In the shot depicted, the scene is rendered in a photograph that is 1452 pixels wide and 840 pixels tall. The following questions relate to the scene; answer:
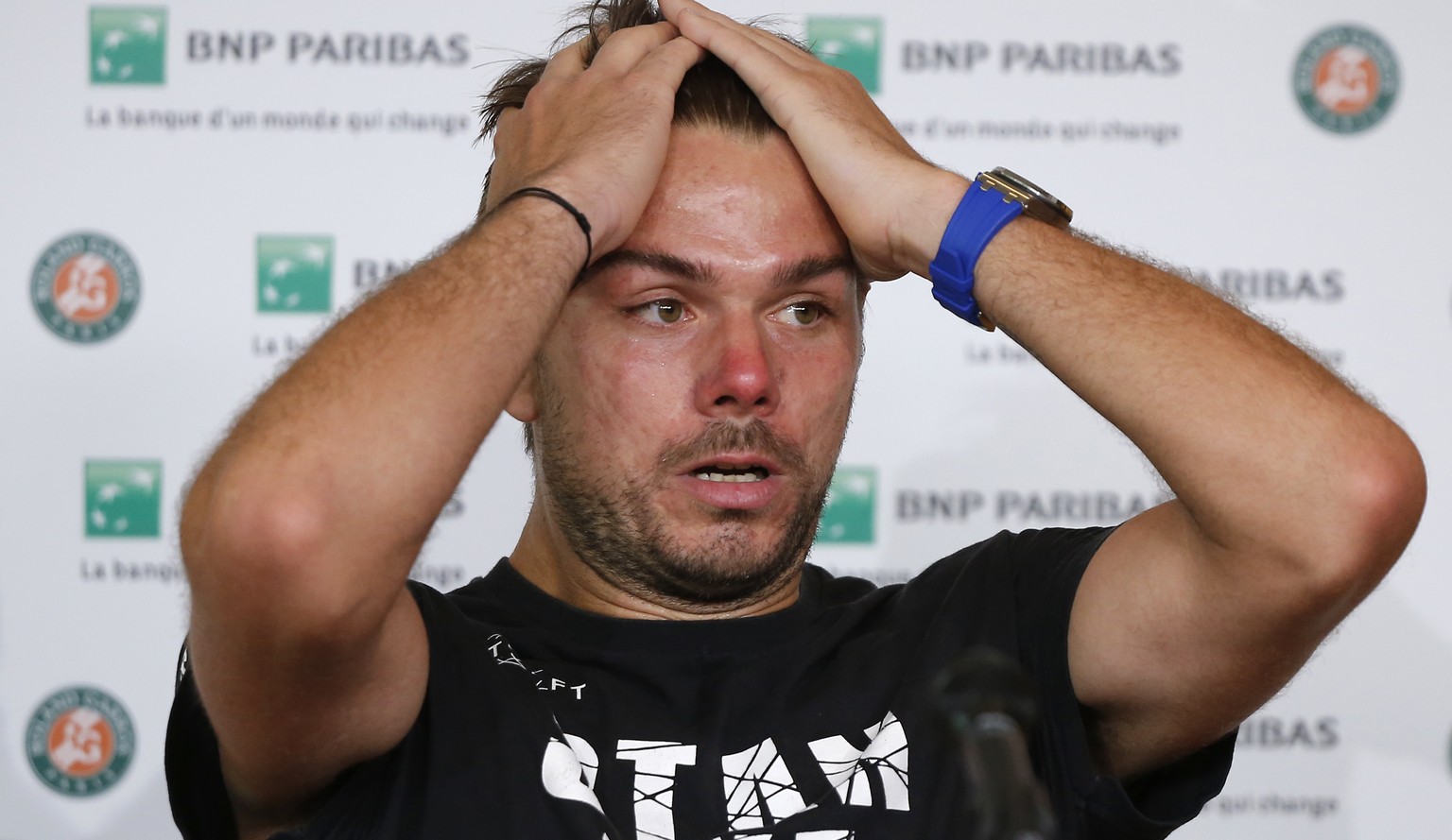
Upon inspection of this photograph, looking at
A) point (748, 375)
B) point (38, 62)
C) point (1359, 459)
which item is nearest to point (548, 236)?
point (748, 375)

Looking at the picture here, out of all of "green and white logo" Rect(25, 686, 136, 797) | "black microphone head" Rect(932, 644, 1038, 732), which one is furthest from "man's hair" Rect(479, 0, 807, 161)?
"green and white logo" Rect(25, 686, 136, 797)

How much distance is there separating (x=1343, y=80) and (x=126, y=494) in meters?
2.26

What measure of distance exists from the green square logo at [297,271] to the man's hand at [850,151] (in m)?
0.99

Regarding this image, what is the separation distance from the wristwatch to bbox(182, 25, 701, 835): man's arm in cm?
38

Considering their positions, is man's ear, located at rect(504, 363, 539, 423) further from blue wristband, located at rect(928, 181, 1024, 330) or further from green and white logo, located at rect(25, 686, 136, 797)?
green and white logo, located at rect(25, 686, 136, 797)

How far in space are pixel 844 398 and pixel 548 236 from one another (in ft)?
1.47

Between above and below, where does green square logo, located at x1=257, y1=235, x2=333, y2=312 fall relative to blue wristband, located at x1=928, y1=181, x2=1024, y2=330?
below

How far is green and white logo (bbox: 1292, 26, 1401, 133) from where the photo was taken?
8.12 ft

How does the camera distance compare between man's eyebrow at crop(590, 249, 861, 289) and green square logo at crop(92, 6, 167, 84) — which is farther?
green square logo at crop(92, 6, 167, 84)

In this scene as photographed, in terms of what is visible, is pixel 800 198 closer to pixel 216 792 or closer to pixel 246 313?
pixel 216 792

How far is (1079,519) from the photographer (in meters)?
2.46

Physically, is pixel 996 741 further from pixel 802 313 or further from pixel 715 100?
pixel 715 100

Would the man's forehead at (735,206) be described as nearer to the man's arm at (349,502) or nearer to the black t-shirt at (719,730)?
the man's arm at (349,502)

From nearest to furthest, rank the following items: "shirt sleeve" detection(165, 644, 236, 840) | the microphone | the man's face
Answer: the microphone < "shirt sleeve" detection(165, 644, 236, 840) < the man's face
